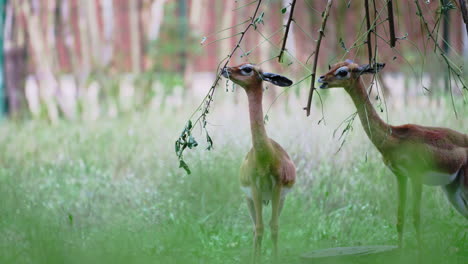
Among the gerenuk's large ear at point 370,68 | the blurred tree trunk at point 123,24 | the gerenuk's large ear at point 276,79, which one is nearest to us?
the gerenuk's large ear at point 370,68

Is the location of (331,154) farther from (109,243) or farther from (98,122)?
(98,122)

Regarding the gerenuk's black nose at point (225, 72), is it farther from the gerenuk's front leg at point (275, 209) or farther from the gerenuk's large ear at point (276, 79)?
the gerenuk's front leg at point (275, 209)

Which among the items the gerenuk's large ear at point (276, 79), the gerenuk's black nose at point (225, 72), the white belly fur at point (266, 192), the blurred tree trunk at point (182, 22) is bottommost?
the white belly fur at point (266, 192)

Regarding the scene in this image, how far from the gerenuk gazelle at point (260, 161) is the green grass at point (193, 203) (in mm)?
408

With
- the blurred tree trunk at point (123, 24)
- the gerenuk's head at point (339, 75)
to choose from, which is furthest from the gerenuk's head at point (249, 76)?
the blurred tree trunk at point (123, 24)

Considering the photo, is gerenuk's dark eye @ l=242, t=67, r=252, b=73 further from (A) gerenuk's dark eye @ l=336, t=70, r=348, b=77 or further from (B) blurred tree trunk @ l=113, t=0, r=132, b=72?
(B) blurred tree trunk @ l=113, t=0, r=132, b=72

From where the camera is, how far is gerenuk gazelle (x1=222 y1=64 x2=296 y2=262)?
4.63m

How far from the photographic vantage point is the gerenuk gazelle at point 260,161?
4.63 metres

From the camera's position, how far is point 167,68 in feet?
59.7

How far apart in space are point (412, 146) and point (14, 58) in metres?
8.84

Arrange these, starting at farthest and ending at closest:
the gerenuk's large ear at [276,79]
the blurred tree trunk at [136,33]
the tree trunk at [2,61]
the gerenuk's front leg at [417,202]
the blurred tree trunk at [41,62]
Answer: the blurred tree trunk at [136,33], the tree trunk at [2,61], the blurred tree trunk at [41,62], the gerenuk's front leg at [417,202], the gerenuk's large ear at [276,79]

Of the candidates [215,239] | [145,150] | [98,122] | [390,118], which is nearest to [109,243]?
[215,239]

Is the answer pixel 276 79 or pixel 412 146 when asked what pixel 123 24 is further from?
pixel 412 146

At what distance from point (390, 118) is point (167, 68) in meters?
10.6
